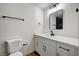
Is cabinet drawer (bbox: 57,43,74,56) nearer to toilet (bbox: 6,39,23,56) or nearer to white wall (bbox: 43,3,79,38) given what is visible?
white wall (bbox: 43,3,79,38)

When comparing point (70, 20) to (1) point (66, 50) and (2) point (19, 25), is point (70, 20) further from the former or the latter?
(2) point (19, 25)

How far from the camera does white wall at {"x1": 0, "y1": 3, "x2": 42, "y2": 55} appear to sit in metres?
0.84

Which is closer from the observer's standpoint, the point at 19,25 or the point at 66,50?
the point at 66,50

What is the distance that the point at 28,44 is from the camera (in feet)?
3.34

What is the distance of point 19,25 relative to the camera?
954 mm

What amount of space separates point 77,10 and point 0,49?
1.41m

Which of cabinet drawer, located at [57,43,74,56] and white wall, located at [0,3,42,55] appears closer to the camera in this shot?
cabinet drawer, located at [57,43,74,56]

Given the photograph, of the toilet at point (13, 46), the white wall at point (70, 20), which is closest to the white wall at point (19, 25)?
the toilet at point (13, 46)

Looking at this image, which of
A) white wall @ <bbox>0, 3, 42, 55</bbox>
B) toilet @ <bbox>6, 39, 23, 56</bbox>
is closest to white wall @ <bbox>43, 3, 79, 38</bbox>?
white wall @ <bbox>0, 3, 42, 55</bbox>

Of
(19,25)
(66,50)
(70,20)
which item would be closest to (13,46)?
(19,25)

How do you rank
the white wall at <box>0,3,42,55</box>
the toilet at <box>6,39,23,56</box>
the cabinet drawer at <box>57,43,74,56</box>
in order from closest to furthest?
1. the cabinet drawer at <box>57,43,74,56</box>
2. the white wall at <box>0,3,42,55</box>
3. the toilet at <box>6,39,23,56</box>

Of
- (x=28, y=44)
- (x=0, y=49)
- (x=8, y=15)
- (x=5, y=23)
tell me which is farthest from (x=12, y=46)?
(x=8, y=15)

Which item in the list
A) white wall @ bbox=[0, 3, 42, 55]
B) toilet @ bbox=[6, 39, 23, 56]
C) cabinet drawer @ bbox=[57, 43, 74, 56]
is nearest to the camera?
cabinet drawer @ bbox=[57, 43, 74, 56]

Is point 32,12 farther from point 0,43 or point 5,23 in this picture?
point 0,43
